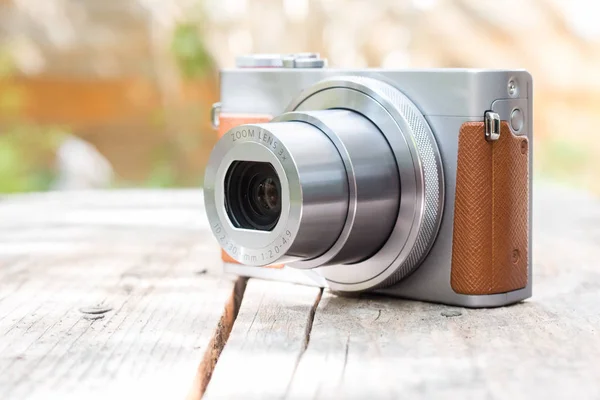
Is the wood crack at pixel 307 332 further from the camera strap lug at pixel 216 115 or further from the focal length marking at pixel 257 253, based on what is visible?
the camera strap lug at pixel 216 115

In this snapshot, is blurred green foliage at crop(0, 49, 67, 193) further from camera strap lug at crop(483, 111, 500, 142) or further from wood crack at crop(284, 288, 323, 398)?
camera strap lug at crop(483, 111, 500, 142)

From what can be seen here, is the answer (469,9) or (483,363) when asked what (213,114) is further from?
(469,9)

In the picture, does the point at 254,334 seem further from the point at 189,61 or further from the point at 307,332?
the point at 189,61

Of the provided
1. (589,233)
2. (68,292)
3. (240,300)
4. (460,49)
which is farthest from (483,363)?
(460,49)

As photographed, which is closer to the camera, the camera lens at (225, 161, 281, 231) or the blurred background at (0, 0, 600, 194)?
the camera lens at (225, 161, 281, 231)

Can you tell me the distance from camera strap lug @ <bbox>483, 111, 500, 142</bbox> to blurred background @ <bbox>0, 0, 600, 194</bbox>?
4000 mm

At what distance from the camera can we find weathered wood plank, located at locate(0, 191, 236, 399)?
0.69 m

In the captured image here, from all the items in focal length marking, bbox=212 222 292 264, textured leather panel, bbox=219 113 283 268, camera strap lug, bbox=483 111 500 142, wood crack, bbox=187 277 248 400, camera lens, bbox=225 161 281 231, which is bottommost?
wood crack, bbox=187 277 248 400

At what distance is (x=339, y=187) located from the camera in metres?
0.83

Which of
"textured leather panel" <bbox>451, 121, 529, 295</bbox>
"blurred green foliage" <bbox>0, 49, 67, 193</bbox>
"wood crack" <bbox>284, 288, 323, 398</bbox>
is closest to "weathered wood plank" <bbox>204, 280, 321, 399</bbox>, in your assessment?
"wood crack" <bbox>284, 288, 323, 398</bbox>

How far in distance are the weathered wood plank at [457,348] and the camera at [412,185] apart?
4 centimetres

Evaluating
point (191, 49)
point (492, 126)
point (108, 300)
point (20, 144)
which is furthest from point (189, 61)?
point (492, 126)

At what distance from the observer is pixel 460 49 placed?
5.13 meters

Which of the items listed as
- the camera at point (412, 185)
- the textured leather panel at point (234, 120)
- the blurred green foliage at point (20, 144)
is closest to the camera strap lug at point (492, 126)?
the camera at point (412, 185)
